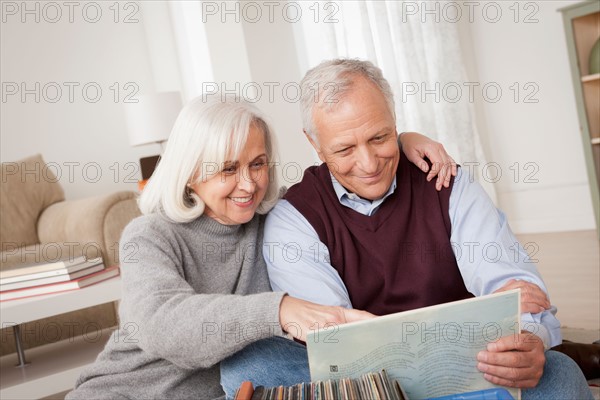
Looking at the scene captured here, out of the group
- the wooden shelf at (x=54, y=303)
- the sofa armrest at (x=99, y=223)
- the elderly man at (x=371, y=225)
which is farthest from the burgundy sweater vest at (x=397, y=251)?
the sofa armrest at (x=99, y=223)

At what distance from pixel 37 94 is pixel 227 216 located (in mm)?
3480

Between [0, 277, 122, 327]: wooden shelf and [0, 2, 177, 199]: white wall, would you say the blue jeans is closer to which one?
[0, 277, 122, 327]: wooden shelf

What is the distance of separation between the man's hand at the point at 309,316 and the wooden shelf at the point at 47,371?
1469 millimetres

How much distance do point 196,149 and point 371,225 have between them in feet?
1.35

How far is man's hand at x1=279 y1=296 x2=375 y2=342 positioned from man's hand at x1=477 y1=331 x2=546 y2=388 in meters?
0.19

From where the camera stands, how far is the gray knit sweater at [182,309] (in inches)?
47.8

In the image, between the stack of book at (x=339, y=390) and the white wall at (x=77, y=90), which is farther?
the white wall at (x=77, y=90)

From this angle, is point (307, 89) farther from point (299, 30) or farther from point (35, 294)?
point (299, 30)

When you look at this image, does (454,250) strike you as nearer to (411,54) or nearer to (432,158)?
(432,158)

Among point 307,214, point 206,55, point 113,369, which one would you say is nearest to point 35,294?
point 113,369

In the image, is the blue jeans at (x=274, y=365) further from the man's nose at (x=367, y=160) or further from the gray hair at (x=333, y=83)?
the gray hair at (x=333, y=83)

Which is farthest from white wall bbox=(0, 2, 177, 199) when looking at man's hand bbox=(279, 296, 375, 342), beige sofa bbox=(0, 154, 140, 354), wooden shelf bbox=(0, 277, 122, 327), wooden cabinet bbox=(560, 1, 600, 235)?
man's hand bbox=(279, 296, 375, 342)

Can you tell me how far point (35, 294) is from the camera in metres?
2.40

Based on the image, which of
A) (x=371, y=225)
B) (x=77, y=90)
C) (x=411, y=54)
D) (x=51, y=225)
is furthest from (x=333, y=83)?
(x=77, y=90)
